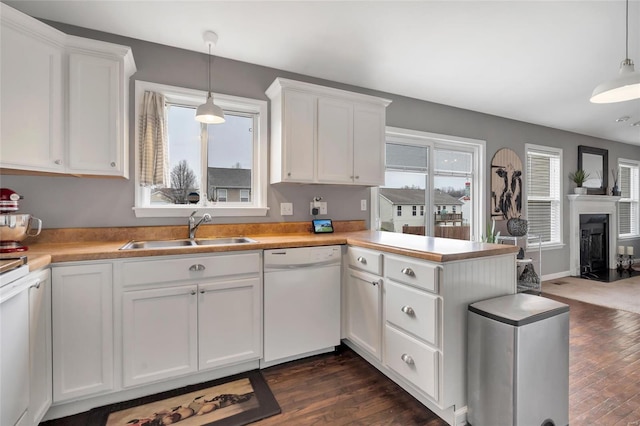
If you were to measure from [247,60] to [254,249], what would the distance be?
5.73 ft

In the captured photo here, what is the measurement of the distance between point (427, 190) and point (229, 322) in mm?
2836

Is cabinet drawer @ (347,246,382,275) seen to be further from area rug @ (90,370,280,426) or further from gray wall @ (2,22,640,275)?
area rug @ (90,370,280,426)

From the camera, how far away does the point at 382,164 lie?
118 inches

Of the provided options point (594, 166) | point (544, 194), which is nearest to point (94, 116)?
point (544, 194)

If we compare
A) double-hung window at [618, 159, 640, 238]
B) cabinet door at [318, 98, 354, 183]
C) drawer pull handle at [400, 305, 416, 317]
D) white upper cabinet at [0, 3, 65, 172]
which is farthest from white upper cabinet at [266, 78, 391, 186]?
double-hung window at [618, 159, 640, 238]

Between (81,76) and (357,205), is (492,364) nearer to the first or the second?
(357,205)

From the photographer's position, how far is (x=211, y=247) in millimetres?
1965

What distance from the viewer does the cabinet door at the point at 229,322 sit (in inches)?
78.1

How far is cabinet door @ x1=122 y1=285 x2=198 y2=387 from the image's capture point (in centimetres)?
180

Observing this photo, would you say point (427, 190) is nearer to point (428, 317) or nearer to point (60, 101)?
point (428, 317)

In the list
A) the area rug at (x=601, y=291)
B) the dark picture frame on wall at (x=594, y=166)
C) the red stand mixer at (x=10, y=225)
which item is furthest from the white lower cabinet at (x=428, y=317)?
the dark picture frame on wall at (x=594, y=166)

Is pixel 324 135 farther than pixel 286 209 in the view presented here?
No

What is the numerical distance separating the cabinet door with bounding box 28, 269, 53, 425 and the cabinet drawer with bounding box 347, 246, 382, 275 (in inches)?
72.7

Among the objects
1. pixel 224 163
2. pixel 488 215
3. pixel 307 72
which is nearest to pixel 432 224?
pixel 488 215
